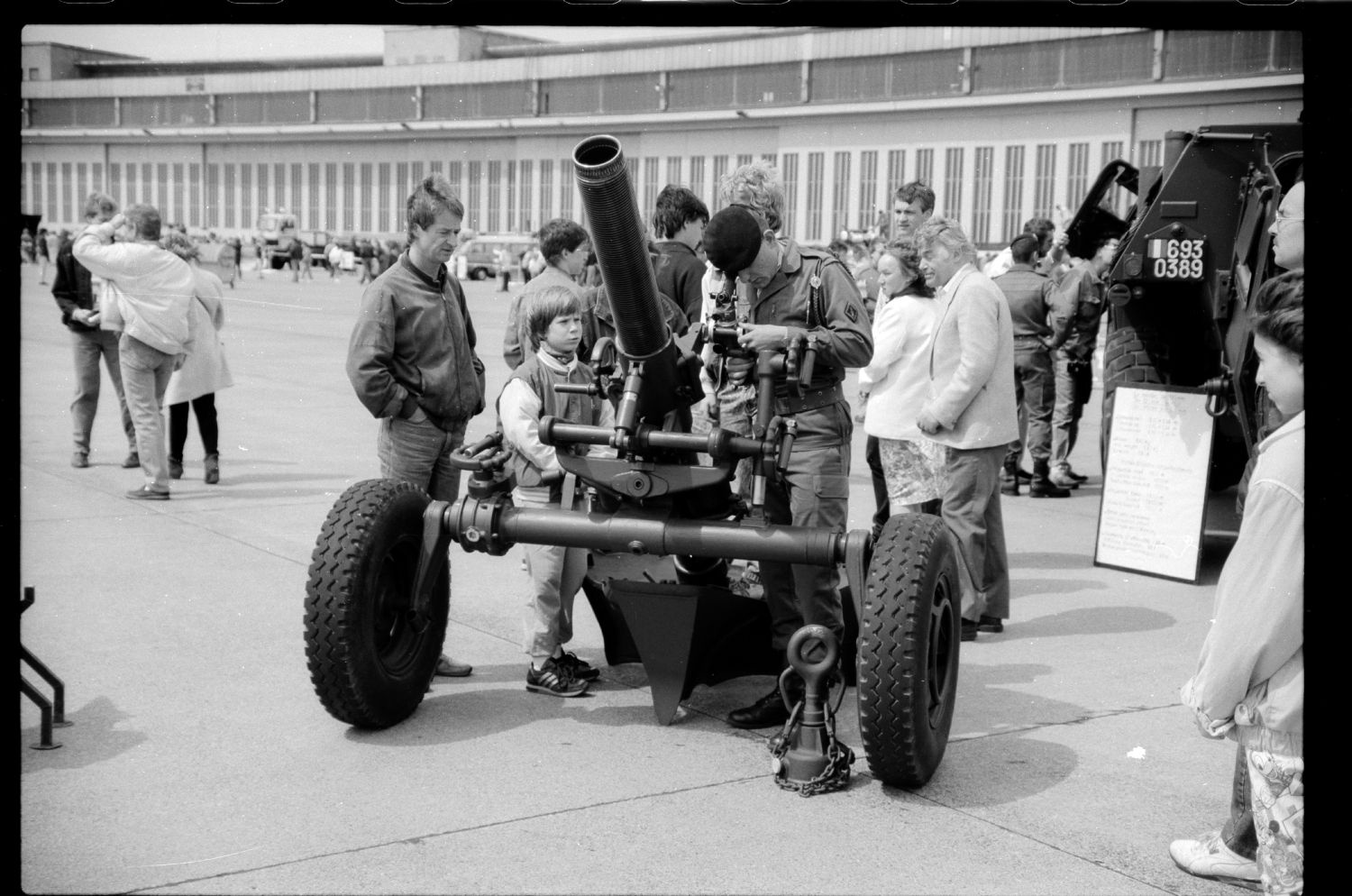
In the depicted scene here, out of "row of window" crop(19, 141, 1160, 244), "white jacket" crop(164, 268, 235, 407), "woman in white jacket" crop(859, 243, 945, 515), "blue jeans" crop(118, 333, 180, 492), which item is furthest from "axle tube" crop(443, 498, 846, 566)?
"row of window" crop(19, 141, 1160, 244)

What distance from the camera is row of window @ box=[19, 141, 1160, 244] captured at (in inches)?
1323

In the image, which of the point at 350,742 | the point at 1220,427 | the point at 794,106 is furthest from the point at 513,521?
the point at 794,106

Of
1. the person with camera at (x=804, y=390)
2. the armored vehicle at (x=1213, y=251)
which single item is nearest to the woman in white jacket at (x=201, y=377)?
the person with camera at (x=804, y=390)

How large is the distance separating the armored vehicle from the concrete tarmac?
3.97ft

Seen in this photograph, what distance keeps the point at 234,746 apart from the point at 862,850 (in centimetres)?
204

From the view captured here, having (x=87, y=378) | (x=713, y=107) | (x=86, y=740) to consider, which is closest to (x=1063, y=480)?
(x=87, y=378)

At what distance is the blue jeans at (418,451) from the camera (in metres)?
5.46

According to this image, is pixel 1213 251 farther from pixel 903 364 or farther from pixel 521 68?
pixel 521 68

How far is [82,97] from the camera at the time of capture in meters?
3.16

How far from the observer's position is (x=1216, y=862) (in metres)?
3.61

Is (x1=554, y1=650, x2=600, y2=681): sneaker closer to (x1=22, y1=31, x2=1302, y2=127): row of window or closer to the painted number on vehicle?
(x1=22, y1=31, x2=1302, y2=127): row of window

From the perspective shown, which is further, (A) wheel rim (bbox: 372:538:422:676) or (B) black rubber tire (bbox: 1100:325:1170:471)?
(B) black rubber tire (bbox: 1100:325:1170:471)

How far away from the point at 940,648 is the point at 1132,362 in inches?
151

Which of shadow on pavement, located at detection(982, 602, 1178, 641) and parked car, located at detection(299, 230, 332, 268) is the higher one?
parked car, located at detection(299, 230, 332, 268)
